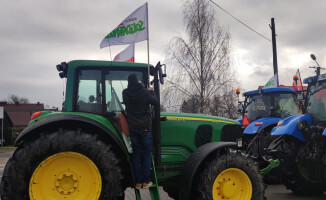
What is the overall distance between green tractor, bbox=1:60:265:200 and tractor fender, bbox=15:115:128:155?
0.01m

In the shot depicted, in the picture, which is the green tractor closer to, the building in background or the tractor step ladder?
the tractor step ladder

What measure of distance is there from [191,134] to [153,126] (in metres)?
0.79

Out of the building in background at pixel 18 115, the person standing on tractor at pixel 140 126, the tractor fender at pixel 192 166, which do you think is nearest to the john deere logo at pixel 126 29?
the person standing on tractor at pixel 140 126

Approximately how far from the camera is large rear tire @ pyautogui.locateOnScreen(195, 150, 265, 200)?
→ 175 inches

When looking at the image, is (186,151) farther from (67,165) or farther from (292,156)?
(292,156)

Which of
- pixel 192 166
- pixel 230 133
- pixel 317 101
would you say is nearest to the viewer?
pixel 192 166

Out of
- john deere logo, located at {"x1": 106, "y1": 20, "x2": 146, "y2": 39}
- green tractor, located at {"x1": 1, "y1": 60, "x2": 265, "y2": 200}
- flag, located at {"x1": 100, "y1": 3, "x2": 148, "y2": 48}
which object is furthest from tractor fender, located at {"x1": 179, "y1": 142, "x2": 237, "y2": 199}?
john deere logo, located at {"x1": 106, "y1": 20, "x2": 146, "y2": 39}

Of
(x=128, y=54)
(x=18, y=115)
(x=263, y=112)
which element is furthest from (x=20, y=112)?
(x=128, y=54)

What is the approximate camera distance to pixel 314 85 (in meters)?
6.90

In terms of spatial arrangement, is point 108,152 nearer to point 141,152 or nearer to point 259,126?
point 141,152

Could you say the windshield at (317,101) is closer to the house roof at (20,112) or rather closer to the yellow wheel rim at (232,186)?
the yellow wheel rim at (232,186)

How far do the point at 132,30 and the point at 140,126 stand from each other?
1658 mm

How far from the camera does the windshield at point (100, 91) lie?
4.41m

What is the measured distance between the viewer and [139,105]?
4.24 m
